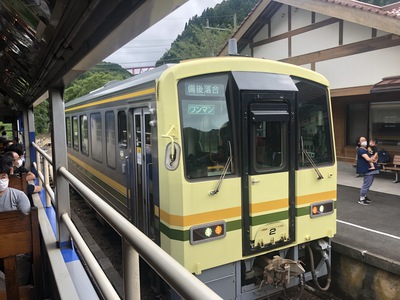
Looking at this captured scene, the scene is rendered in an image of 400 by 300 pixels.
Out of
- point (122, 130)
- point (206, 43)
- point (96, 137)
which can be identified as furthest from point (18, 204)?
point (206, 43)

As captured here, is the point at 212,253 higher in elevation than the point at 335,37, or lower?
lower

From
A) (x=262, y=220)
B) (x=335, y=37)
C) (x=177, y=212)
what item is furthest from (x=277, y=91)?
(x=335, y=37)

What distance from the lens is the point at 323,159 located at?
14.2ft

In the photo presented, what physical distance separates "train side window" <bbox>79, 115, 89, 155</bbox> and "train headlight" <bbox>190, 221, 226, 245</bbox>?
16.8 ft

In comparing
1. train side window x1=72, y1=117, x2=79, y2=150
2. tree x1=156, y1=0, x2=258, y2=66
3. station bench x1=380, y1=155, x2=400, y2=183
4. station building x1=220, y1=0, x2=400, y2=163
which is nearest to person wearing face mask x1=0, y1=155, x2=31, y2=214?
train side window x1=72, y1=117, x2=79, y2=150

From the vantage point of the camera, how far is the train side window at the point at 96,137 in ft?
21.7

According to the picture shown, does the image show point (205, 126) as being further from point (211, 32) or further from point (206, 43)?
point (211, 32)

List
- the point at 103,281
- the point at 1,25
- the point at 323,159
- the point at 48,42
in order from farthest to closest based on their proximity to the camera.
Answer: the point at 323,159 < the point at 1,25 < the point at 48,42 < the point at 103,281

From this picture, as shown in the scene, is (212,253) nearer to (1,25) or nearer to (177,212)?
(177,212)

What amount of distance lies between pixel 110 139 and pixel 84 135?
2504 mm

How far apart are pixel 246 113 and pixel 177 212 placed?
1245mm

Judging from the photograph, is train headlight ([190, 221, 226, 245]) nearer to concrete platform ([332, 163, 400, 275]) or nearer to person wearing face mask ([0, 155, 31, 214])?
person wearing face mask ([0, 155, 31, 214])

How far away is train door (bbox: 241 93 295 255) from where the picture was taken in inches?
144

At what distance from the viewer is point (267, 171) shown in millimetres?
3791
